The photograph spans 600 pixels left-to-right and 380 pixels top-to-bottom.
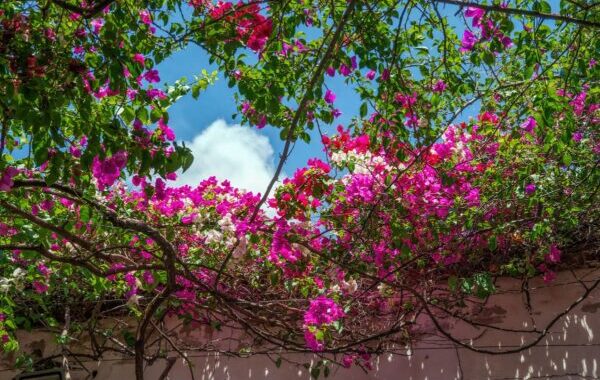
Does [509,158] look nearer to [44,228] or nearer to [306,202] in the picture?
[306,202]

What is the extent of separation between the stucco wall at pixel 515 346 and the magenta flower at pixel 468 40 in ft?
4.51

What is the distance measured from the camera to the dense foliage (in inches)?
94.9

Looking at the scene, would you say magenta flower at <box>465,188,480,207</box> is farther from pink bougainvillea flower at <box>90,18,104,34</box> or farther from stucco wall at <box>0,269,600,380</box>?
pink bougainvillea flower at <box>90,18,104,34</box>

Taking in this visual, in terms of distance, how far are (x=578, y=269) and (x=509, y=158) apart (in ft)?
2.44

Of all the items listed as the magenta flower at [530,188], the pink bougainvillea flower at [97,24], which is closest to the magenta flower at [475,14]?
the magenta flower at [530,188]

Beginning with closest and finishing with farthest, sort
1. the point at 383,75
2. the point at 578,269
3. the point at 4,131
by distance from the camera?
the point at 4,131
the point at 383,75
the point at 578,269

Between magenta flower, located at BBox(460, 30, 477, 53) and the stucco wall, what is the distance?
137 centimetres

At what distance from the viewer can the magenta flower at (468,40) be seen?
9.64ft

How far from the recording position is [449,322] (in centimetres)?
361

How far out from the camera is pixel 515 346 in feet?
11.1

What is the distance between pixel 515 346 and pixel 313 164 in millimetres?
1502

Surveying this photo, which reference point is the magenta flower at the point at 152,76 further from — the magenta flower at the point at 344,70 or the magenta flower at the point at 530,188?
the magenta flower at the point at 530,188

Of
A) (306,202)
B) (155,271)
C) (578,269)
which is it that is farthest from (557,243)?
(155,271)

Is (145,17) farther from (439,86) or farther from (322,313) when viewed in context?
(322,313)
